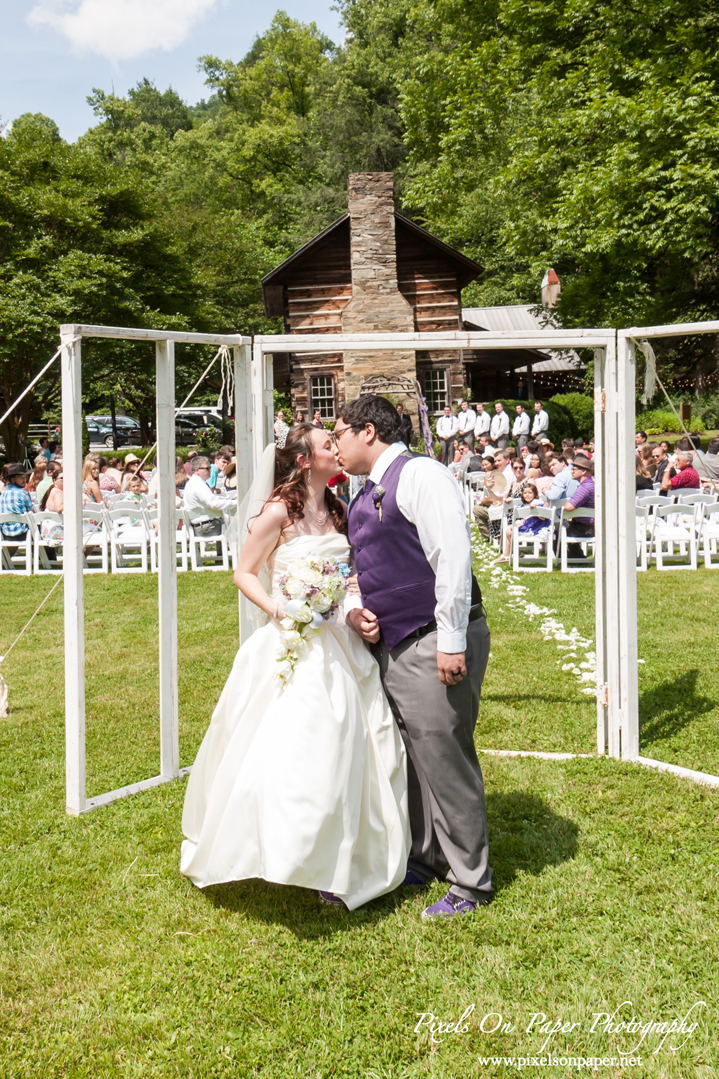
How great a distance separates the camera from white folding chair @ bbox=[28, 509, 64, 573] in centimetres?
1224

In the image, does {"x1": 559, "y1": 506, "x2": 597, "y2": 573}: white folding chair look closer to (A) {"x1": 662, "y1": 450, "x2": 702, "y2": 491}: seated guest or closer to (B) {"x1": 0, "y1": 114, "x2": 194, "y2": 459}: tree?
(A) {"x1": 662, "y1": 450, "x2": 702, "y2": 491}: seated guest

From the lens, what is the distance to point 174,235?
1137 inches

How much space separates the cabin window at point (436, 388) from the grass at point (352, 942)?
22.0 metres

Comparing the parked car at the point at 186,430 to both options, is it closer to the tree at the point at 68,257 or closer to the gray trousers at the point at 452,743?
the tree at the point at 68,257

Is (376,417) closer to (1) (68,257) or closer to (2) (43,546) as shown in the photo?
(2) (43,546)

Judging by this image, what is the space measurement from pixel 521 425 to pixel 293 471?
2147cm

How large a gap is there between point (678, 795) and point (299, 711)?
234cm

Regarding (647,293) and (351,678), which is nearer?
(351,678)

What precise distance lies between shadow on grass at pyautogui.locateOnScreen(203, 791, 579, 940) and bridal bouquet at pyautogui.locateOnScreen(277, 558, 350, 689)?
94cm

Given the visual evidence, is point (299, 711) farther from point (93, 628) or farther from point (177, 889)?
point (93, 628)

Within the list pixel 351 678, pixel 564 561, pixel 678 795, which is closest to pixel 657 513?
pixel 564 561

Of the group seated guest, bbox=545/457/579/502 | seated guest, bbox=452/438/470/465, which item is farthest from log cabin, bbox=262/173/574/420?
seated guest, bbox=545/457/579/502

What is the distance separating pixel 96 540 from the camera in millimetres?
13305

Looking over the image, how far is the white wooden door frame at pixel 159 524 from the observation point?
4.61 metres
